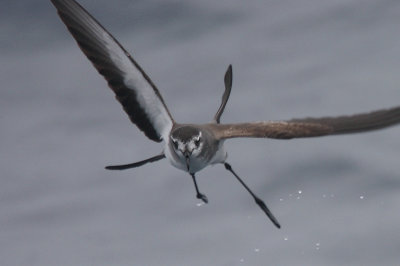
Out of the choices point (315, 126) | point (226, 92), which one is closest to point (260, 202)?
point (226, 92)

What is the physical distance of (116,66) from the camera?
46.1 ft

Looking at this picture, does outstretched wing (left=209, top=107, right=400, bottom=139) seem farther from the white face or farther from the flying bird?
the white face

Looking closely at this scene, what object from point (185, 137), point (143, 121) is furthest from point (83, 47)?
point (185, 137)

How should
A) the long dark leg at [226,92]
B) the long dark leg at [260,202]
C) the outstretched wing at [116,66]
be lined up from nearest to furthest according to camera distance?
the outstretched wing at [116,66], the long dark leg at [260,202], the long dark leg at [226,92]

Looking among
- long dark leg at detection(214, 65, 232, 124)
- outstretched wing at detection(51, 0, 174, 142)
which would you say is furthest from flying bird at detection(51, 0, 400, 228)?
long dark leg at detection(214, 65, 232, 124)

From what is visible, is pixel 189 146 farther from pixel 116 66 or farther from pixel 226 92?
pixel 226 92

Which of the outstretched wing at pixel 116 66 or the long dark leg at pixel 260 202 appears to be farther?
the long dark leg at pixel 260 202

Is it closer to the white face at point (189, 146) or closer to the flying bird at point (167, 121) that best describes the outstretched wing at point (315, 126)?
the flying bird at point (167, 121)

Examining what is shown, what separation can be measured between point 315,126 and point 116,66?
3.67 m

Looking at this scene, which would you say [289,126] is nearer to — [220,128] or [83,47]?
[220,128]

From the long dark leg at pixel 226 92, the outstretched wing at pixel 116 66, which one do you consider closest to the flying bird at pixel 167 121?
the outstretched wing at pixel 116 66

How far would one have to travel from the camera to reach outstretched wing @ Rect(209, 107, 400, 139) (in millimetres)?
12398

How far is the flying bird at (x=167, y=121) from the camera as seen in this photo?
41.9 ft

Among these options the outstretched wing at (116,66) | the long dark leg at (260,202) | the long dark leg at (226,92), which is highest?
the outstretched wing at (116,66)
